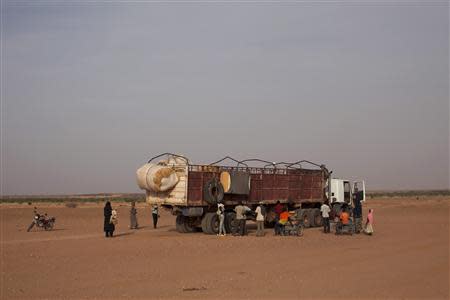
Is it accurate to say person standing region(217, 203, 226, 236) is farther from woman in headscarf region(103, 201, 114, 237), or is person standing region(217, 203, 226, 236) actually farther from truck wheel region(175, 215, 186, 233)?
woman in headscarf region(103, 201, 114, 237)

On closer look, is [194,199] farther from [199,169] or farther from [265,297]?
[265,297]

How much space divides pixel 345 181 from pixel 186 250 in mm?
17090

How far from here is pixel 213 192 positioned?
25719mm

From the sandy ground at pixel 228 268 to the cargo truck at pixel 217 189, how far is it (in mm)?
2471

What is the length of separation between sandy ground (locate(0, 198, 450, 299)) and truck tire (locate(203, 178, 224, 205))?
2623 mm

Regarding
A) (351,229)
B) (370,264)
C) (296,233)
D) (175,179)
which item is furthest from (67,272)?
(351,229)

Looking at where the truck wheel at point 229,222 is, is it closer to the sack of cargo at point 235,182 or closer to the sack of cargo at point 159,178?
the sack of cargo at point 235,182

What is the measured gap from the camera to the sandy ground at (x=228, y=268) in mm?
11609

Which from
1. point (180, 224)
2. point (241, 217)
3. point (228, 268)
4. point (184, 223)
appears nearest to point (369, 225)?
point (241, 217)

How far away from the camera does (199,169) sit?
2572cm

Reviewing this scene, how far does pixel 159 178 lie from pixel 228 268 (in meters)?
10.7

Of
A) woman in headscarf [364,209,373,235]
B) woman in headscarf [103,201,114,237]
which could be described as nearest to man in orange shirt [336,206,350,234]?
woman in headscarf [364,209,373,235]

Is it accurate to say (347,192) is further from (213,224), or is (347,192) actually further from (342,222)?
(213,224)

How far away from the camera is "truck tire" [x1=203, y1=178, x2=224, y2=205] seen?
83.6ft
